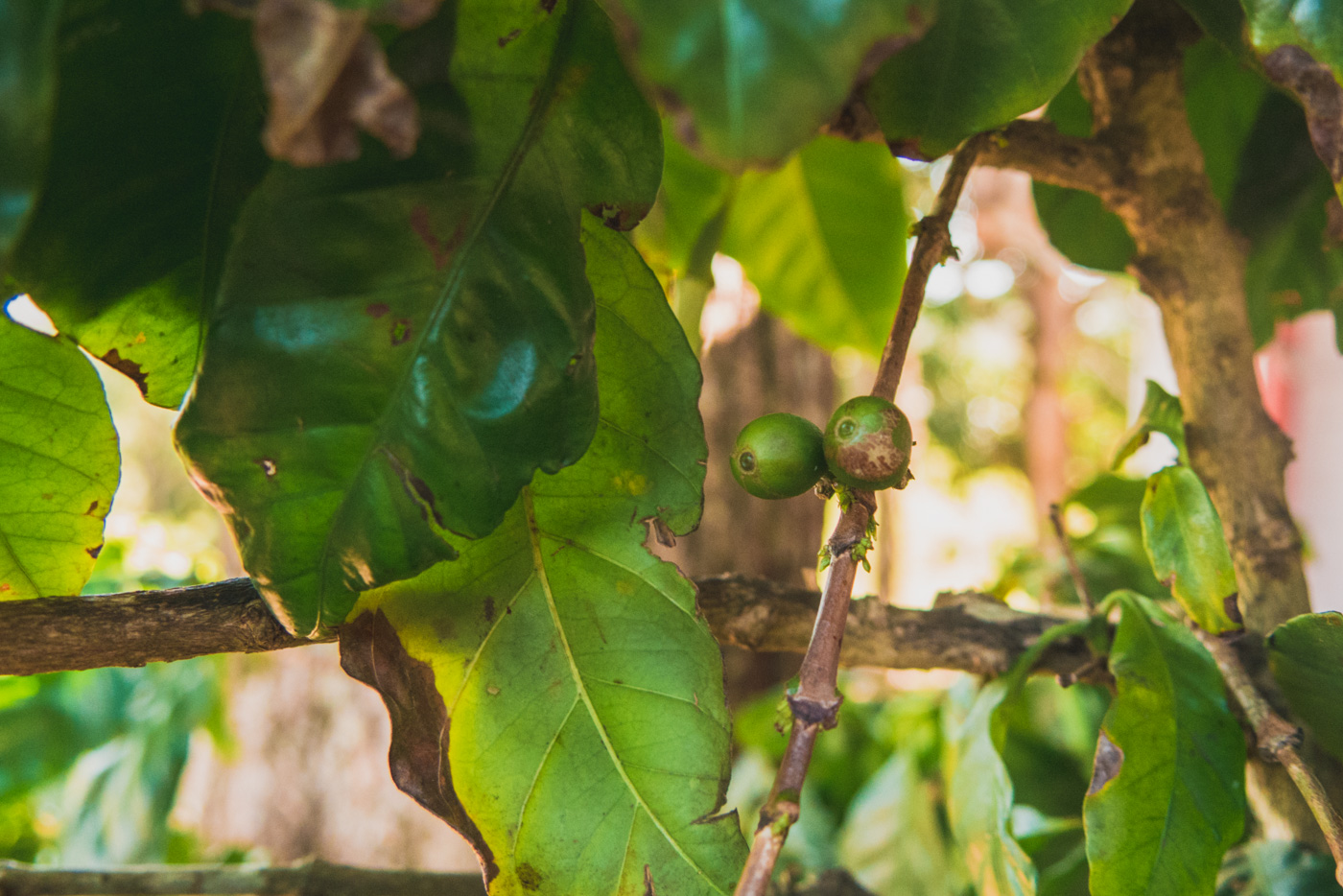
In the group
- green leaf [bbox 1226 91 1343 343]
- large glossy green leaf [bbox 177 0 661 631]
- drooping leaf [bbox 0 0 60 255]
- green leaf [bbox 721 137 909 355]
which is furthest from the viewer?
green leaf [bbox 721 137 909 355]

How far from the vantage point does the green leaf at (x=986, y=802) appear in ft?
1.65

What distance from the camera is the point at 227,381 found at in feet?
1.07

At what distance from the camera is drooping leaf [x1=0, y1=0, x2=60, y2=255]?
23 centimetres

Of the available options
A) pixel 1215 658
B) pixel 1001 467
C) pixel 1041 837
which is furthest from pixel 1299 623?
pixel 1001 467

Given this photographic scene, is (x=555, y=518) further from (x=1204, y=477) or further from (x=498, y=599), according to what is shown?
(x=1204, y=477)

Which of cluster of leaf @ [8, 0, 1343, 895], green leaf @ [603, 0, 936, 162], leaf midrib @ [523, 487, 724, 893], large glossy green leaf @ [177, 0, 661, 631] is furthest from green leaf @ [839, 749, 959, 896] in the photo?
green leaf @ [603, 0, 936, 162]

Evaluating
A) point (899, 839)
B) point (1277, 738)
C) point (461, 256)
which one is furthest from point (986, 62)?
point (899, 839)

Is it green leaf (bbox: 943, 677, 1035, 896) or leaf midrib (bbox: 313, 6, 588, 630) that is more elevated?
leaf midrib (bbox: 313, 6, 588, 630)

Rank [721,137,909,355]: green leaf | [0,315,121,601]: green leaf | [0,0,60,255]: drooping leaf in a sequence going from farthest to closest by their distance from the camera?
1. [721,137,909,355]: green leaf
2. [0,315,121,601]: green leaf
3. [0,0,60,255]: drooping leaf

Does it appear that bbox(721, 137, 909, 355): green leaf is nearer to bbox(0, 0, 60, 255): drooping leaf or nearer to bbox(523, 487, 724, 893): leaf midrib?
bbox(523, 487, 724, 893): leaf midrib

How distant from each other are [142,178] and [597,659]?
0.29m

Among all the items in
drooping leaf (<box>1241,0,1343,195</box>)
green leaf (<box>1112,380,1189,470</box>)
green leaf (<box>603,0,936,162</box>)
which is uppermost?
drooping leaf (<box>1241,0,1343,195</box>)

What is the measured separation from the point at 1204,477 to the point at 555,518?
0.44 meters

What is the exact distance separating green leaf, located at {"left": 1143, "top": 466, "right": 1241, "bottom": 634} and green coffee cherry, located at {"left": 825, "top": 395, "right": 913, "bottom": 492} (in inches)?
8.0
